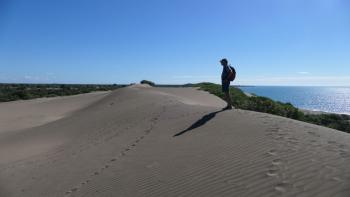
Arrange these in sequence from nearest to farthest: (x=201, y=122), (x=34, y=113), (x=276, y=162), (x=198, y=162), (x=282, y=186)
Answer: (x=282, y=186) < (x=276, y=162) < (x=198, y=162) < (x=201, y=122) < (x=34, y=113)

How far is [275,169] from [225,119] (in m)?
4.65

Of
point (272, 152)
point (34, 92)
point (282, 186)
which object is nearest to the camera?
point (282, 186)

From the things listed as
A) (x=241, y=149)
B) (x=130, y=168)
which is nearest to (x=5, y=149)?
(x=130, y=168)

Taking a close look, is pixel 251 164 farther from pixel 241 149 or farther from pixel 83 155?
pixel 83 155

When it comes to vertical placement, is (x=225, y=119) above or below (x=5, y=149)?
above

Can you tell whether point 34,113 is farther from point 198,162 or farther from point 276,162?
point 276,162

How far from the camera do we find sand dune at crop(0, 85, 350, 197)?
5156 mm

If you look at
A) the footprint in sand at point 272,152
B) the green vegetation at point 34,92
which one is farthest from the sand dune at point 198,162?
the green vegetation at point 34,92

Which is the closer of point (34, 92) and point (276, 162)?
point (276, 162)

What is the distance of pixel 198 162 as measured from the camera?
6516 mm

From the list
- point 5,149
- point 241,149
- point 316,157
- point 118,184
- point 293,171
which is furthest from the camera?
point 5,149

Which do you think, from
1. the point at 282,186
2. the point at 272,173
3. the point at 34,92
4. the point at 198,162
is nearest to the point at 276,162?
the point at 272,173

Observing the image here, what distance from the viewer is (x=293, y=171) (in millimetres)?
5293

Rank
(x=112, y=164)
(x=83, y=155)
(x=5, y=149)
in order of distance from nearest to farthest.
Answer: (x=112, y=164)
(x=83, y=155)
(x=5, y=149)
